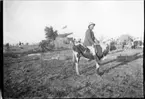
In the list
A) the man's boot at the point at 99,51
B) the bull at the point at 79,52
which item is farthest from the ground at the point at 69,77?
the man's boot at the point at 99,51

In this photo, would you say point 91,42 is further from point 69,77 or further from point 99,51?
point 69,77

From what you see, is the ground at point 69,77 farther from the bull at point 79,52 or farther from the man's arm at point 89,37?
the man's arm at point 89,37

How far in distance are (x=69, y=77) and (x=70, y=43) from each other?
945 millimetres

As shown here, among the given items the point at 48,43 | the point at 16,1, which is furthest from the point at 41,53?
the point at 16,1

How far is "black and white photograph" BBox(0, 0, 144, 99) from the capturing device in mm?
3094

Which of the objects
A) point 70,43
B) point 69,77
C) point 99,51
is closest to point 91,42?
point 99,51

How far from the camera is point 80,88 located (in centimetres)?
284

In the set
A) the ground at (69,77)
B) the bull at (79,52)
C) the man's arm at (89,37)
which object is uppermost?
the man's arm at (89,37)

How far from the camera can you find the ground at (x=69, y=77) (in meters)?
2.79

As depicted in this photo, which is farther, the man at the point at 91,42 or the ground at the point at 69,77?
the man at the point at 91,42

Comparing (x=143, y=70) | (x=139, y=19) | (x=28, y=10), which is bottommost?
(x=143, y=70)

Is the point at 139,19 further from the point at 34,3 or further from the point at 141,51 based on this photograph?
the point at 34,3

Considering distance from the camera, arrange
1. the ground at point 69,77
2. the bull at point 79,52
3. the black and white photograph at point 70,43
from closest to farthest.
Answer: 1. the ground at point 69,77
2. the black and white photograph at point 70,43
3. the bull at point 79,52

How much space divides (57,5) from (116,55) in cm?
229
